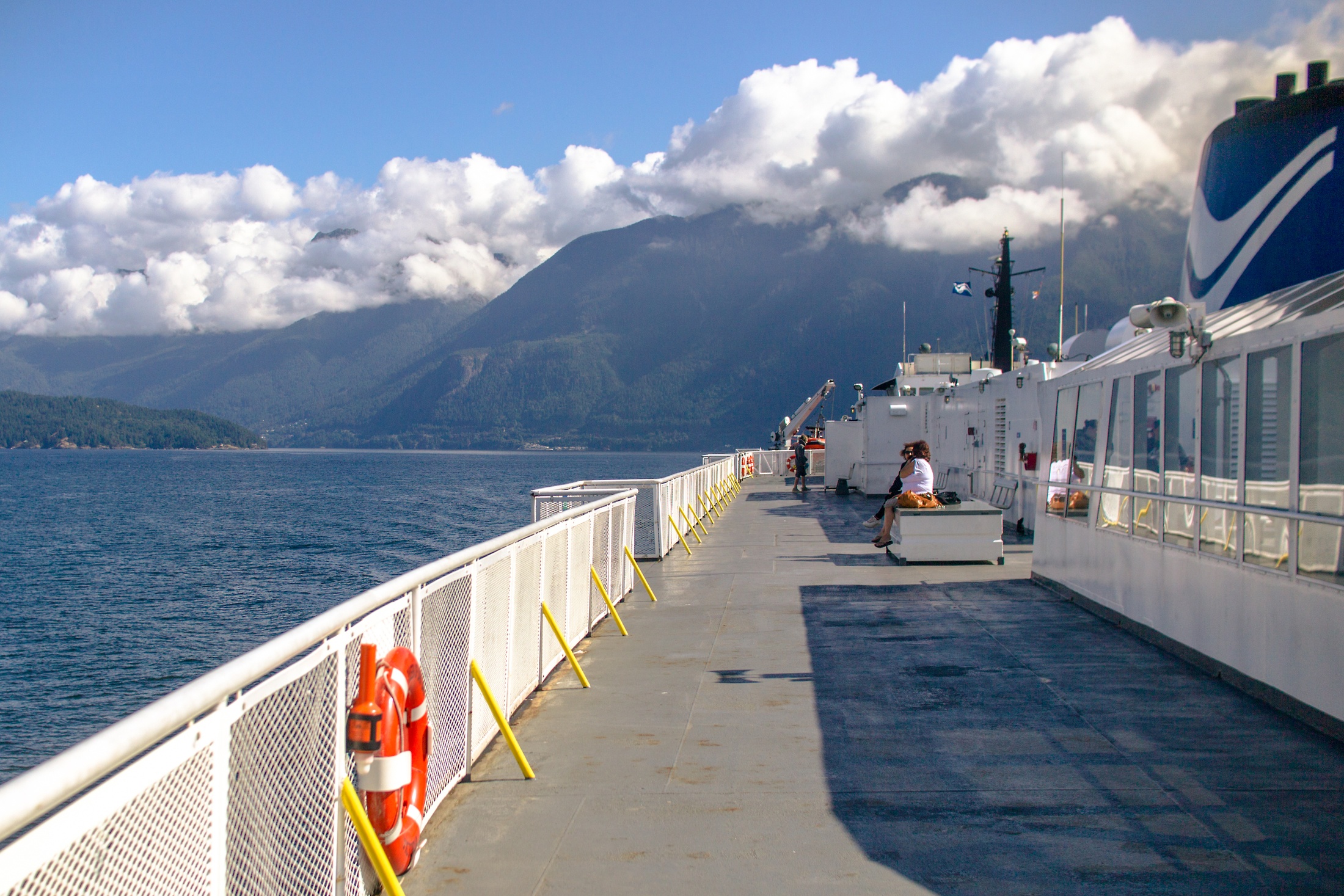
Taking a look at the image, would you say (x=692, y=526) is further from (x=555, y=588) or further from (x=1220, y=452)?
(x=1220, y=452)

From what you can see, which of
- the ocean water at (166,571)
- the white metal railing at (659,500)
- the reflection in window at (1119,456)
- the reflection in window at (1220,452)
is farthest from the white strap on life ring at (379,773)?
the ocean water at (166,571)

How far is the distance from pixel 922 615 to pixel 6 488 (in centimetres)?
11245

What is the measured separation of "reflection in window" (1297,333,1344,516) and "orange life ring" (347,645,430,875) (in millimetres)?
5285

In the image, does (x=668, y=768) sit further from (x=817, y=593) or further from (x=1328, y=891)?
(x=817, y=593)

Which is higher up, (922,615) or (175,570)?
(922,615)

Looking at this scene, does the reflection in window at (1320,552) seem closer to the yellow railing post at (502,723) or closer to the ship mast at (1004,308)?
the yellow railing post at (502,723)

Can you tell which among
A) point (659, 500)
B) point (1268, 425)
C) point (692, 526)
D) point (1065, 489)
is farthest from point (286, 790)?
point (692, 526)

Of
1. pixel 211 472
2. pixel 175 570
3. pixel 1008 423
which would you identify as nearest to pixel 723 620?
pixel 1008 423

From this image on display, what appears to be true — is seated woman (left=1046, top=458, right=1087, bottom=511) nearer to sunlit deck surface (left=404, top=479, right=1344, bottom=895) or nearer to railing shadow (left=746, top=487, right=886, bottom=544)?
sunlit deck surface (left=404, top=479, right=1344, bottom=895)

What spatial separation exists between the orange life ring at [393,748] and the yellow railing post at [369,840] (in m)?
0.17

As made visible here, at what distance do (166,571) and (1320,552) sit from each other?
3906 cm

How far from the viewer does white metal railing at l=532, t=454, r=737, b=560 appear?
41.4 feet

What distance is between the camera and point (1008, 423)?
20078mm

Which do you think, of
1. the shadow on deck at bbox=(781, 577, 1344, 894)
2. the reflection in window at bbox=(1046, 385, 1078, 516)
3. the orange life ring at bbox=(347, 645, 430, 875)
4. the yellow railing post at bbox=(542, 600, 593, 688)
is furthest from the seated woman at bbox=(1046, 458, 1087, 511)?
the orange life ring at bbox=(347, 645, 430, 875)
